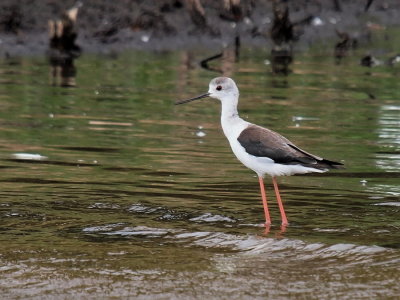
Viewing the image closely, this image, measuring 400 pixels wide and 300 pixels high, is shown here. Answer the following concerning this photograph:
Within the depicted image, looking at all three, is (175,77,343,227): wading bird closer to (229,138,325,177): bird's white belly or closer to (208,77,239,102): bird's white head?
(229,138,325,177): bird's white belly

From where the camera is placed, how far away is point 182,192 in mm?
9953

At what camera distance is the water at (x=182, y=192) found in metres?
7.24

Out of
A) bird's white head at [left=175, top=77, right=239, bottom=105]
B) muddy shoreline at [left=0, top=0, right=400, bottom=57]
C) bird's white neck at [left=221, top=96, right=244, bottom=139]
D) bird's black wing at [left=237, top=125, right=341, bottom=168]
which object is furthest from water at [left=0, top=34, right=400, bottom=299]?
muddy shoreline at [left=0, top=0, right=400, bottom=57]

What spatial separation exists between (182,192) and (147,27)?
447 inches

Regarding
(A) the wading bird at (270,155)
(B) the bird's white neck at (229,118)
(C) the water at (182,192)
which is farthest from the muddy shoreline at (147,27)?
(A) the wading bird at (270,155)

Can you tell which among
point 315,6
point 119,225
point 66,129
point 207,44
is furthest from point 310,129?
point 315,6

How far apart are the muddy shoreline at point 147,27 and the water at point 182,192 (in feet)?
7.10

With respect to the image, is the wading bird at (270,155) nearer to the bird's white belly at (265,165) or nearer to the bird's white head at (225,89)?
the bird's white belly at (265,165)

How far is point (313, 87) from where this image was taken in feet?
55.4

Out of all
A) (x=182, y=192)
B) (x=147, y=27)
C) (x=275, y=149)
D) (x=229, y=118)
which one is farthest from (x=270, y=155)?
(x=147, y=27)

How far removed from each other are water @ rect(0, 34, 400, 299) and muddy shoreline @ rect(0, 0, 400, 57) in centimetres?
216

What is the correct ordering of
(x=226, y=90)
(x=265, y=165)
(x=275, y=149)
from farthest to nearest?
(x=226, y=90) → (x=265, y=165) → (x=275, y=149)

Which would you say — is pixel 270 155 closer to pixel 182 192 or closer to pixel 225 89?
pixel 225 89

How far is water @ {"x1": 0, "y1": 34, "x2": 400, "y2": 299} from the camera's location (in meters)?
7.24
